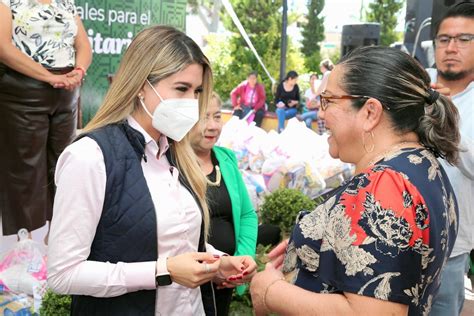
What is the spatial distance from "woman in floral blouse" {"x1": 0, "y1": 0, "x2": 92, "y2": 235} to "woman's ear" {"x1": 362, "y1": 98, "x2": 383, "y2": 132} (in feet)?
8.16

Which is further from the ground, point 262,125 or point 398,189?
point 398,189

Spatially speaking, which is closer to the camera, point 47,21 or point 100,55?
point 47,21

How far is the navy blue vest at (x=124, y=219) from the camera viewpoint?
181cm

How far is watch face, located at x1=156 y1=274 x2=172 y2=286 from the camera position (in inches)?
71.0

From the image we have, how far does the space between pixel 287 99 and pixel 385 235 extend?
13.6 meters

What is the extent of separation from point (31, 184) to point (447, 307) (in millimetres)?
2620

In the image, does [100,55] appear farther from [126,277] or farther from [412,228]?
[412,228]

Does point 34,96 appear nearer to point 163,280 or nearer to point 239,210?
point 239,210

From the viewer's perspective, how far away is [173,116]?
1991 millimetres

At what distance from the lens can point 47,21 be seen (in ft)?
11.6

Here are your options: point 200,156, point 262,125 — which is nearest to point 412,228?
point 200,156

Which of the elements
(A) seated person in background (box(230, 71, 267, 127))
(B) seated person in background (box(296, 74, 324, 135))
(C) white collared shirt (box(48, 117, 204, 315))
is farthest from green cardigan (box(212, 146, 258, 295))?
(A) seated person in background (box(230, 71, 267, 127))

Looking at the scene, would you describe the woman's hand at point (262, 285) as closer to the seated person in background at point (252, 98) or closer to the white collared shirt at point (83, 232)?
the white collared shirt at point (83, 232)

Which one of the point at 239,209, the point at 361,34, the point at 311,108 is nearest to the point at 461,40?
the point at 239,209
